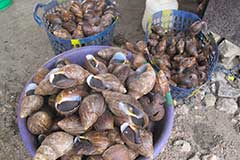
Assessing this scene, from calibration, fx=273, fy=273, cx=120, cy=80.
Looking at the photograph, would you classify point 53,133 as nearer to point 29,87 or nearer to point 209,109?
point 29,87

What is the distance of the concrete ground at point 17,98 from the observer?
162 centimetres

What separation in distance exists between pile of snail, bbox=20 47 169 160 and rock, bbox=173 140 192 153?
55cm

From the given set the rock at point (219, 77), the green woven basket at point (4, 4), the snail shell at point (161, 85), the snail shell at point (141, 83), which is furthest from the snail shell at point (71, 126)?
the green woven basket at point (4, 4)

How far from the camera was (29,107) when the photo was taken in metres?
1.10

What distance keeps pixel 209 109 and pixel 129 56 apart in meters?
0.79

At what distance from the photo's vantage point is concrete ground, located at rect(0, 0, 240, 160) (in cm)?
162

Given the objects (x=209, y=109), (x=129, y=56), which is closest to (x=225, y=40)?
(x=209, y=109)

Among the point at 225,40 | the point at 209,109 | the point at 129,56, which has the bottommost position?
the point at 209,109

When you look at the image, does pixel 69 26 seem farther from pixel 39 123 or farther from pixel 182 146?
pixel 182 146

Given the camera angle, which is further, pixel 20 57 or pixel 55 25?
pixel 20 57

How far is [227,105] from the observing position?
5.92 feet

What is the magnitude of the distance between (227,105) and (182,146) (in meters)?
0.45

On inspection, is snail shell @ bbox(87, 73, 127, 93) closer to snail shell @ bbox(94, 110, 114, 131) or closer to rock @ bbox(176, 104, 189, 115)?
snail shell @ bbox(94, 110, 114, 131)

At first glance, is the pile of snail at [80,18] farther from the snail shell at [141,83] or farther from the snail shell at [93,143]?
the snail shell at [93,143]
